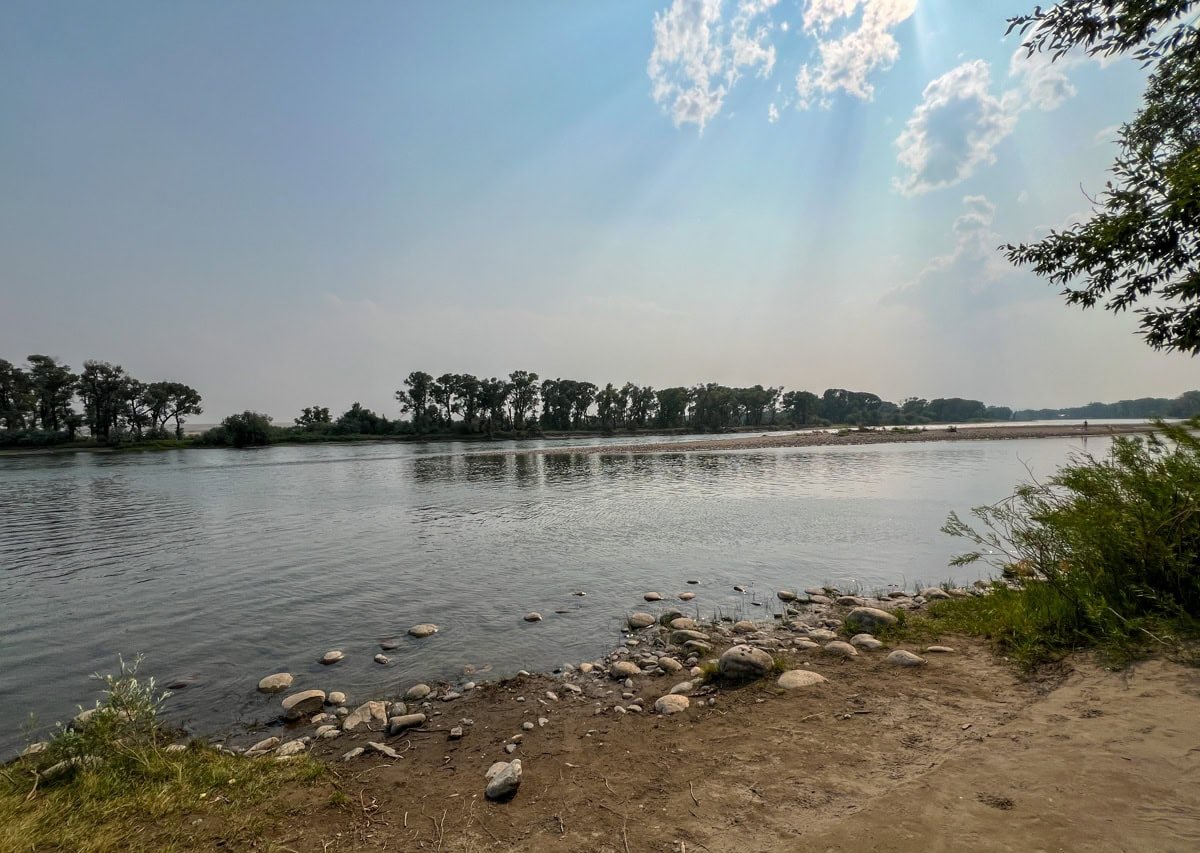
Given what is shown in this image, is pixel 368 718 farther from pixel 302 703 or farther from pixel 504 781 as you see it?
pixel 504 781

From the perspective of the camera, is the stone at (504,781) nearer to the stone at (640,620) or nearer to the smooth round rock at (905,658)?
the stone at (640,620)

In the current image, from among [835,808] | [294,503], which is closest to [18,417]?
[294,503]

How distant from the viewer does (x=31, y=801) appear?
213 inches

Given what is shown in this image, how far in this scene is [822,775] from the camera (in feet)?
17.4

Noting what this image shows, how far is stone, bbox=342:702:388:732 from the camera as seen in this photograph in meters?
7.83

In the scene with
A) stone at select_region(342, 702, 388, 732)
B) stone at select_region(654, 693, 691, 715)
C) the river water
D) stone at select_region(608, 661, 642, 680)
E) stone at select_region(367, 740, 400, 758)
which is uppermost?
stone at select_region(654, 693, 691, 715)

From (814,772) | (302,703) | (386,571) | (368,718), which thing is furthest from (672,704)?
(386,571)

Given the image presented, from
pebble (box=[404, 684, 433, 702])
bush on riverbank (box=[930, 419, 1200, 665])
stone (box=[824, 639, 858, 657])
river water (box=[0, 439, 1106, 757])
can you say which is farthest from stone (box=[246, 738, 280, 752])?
bush on riverbank (box=[930, 419, 1200, 665])

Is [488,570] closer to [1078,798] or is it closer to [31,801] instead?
[31,801]

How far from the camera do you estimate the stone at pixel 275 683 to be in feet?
31.1

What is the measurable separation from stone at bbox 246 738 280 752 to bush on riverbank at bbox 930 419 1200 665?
432 inches

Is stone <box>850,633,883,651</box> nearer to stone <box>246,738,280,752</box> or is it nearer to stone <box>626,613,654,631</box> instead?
stone <box>626,613,654,631</box>

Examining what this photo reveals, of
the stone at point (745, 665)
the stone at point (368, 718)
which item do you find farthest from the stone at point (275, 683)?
the stone at point (745, 665)

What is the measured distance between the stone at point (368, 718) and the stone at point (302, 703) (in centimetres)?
74
